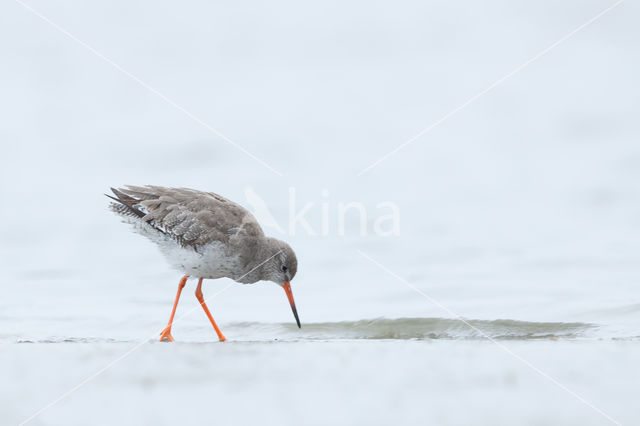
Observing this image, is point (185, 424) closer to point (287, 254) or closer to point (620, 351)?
point (620, 351)

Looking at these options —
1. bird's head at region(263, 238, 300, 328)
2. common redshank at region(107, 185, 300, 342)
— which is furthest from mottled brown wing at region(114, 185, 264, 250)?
bird's head at region(263, 238, 300, 328)

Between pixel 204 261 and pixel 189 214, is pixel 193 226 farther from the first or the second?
pixel 204 261

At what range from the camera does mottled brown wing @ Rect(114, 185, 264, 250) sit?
31.4ft

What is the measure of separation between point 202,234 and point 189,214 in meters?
0.28

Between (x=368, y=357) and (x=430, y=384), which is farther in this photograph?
(x=368, y=357)

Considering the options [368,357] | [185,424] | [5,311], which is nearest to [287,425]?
[185,424]

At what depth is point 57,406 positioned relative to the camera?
6.03 m

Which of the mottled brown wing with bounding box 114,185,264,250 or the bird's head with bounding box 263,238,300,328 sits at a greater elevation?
the mottled brown wing with bounding box 114,185,264,250

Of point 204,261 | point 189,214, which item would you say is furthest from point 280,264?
point 189,214

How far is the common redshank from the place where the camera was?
377 inches

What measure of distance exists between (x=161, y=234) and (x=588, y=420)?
5329 mm

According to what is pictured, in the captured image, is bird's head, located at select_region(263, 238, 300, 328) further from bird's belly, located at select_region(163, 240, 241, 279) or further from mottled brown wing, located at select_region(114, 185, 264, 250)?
bird's belly, located at select_region(163, 240, 241, 279)

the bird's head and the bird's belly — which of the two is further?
the bird's head

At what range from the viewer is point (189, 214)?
9641mm
